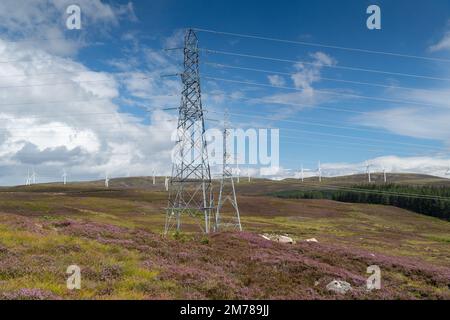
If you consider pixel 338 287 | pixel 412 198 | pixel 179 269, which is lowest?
pixel 412 198

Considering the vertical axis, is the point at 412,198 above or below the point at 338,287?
below

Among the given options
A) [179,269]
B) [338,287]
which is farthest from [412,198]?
[179,269]

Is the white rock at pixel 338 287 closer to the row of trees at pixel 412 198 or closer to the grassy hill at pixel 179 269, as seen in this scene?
the grassy hill at pixel 179 269

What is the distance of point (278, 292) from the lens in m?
17.0

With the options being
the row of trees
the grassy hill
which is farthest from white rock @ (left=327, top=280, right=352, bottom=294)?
the row of trees

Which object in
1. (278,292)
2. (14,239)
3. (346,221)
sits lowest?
(346,221)

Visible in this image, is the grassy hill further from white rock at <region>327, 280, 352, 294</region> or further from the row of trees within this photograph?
the row of trees

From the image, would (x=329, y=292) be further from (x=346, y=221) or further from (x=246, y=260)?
(x=346, y=221)

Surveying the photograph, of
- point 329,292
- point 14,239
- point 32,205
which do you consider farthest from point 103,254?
point 32,205

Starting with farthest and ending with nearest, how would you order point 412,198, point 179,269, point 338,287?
1. point 412,198
2. point 179,269
3. point 338,287

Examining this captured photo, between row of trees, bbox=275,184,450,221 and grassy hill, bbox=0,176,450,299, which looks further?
row of trees, bbox=275,184,450,221

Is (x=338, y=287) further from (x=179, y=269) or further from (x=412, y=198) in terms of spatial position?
(x=412, y=198)

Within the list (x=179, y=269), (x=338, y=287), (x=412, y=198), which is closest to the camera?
(x=338, y=287)
